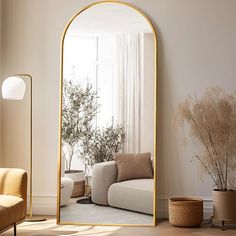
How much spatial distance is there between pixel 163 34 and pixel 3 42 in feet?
6.09

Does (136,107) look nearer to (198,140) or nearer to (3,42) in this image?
(198,140)

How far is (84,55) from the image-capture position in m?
5.58

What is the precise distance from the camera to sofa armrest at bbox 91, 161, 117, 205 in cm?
539

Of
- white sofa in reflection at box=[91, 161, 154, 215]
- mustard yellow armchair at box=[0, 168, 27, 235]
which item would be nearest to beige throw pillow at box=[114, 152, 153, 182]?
white sofa in reflection at box=[91, 161, 154, 215]

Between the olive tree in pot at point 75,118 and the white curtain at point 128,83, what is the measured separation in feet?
0.95

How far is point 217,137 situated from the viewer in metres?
5.30

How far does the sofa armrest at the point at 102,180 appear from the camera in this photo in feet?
17.7

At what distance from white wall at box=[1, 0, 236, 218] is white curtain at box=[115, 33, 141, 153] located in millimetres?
293

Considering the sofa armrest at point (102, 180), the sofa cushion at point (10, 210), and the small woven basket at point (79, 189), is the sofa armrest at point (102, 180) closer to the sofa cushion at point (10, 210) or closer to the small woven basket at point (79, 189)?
the small woven basket at point (79, 189)

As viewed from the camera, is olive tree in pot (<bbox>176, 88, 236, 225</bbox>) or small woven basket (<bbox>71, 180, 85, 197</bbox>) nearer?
olive tree in pot (<bbox>176, 88, 236, 225</bbox>)

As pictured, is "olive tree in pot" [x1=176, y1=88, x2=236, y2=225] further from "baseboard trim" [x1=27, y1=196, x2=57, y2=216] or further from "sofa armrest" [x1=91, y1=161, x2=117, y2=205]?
"baseboard trim" [x1=27, y1=196, x2=57, y2=216]

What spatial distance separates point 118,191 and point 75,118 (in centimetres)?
92

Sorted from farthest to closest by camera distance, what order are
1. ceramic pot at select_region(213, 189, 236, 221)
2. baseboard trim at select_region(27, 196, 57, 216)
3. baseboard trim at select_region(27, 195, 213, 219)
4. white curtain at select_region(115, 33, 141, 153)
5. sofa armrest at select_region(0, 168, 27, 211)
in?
baseboard trim at select_region(27, 196, 57, 216) < baseboard trim at select_region(27, 195, 213, 219) < white curtain at select_region(115, 33, 141, 153) < ceramic pot at select_region(213, 189, 236, 221) < sofa armrest at select_region(0, 168, 27, 211)

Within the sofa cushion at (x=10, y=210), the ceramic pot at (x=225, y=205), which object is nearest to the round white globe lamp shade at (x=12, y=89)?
the sofa cushion at (x=10, y=210)
